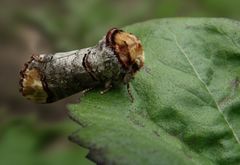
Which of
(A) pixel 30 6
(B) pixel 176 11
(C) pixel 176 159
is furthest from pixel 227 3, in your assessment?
(C) pixel 176 159

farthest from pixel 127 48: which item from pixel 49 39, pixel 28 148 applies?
pixel 49 39

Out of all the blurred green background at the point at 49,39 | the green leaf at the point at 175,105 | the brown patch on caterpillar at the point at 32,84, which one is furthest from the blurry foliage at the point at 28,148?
the green leaf at the point at 175,105

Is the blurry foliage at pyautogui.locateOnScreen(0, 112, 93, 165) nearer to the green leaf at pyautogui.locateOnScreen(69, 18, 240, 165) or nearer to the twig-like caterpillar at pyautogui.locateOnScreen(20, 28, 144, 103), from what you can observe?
the twig-like caterpillar at pyautogui.locateOnScreen(20, 28, 144, 103)

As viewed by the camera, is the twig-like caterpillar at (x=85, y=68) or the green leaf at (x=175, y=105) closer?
the green leaf at (x=175, y=105)

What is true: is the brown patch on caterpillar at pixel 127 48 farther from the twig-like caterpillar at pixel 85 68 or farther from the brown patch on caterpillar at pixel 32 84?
the brown patch on caterpillar at pixel 32 84

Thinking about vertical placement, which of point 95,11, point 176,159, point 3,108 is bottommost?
point 3,108

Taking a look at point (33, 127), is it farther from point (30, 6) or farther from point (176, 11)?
point (30, 6)
